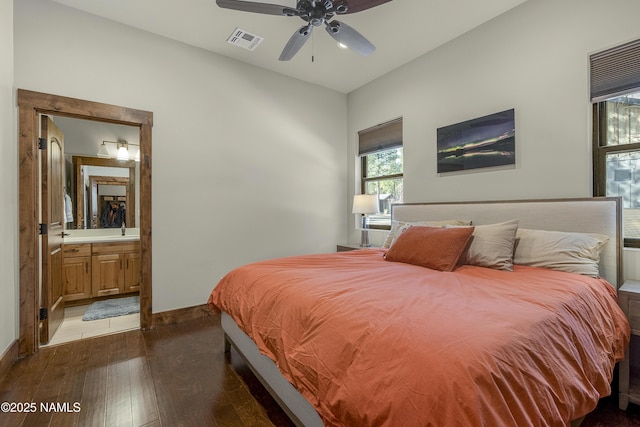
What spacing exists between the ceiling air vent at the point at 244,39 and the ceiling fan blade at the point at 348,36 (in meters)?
1.11

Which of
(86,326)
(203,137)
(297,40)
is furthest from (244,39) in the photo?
(86,326)

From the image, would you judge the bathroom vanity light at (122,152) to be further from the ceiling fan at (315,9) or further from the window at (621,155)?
the window at (621,155)

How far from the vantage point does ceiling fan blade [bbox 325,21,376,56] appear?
88.9 inches

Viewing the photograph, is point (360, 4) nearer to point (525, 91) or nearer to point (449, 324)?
point (525, 91)

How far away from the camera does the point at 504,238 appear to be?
217 centimetres

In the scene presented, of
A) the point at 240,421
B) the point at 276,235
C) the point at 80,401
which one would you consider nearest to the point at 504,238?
the point at 240,421

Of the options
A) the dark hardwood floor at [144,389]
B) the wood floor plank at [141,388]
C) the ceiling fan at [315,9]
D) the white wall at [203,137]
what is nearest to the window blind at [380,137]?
the white wall at [203,137]

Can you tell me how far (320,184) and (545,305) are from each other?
10.7ft

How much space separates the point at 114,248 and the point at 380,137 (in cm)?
394

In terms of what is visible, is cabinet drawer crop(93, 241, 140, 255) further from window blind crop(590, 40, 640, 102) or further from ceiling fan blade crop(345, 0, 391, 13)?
window blind crop(590, 40, 640, 102)

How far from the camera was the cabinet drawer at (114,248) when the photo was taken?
379 centimetres

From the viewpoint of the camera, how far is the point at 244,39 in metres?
3.08

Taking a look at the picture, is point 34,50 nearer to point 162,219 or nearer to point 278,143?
point 162,219

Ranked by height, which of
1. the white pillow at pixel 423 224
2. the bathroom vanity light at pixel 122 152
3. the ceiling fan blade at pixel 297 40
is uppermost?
the ceiling fan blade at pixel 297 40
